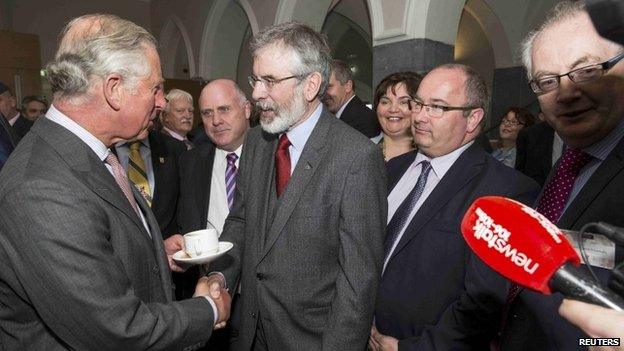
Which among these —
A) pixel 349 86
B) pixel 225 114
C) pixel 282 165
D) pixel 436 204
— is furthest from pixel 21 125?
pixel 436 204

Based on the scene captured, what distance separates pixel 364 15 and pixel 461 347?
37.3 feet

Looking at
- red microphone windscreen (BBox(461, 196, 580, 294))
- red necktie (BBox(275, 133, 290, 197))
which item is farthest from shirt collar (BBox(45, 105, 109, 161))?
red microphone windscreen (BBox(461, 196, 580, 294))

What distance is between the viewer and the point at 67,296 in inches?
39.6

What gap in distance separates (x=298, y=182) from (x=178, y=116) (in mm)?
3481

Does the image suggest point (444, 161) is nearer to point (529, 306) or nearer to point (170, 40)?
point (529, 306)

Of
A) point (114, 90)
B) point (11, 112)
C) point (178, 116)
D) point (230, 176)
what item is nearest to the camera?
point (114, 90)

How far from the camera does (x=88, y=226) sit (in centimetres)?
104

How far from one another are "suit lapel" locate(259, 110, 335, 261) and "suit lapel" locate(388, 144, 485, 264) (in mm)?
452

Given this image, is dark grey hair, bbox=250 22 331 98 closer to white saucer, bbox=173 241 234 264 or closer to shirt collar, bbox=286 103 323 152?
shirt collar, bbox=286 103 323 152

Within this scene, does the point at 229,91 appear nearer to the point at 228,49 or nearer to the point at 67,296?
the point at 67,296

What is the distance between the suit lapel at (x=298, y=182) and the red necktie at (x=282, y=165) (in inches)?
3.8

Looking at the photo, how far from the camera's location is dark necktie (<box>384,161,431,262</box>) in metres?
1.73

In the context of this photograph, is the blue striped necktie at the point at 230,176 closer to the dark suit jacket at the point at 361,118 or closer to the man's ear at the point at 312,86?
the man's ear at the point at 312,86

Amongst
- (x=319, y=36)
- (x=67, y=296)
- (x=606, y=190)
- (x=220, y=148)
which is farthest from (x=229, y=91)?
(x=606, y=190)
